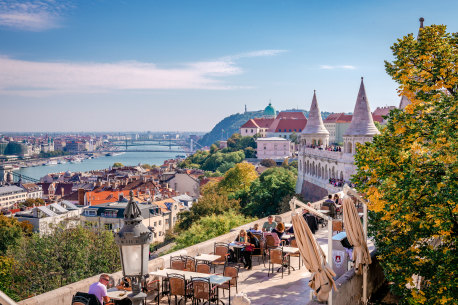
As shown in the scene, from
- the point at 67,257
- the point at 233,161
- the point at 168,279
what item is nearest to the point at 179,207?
the point at 67,257

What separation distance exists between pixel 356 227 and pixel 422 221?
1.01 m

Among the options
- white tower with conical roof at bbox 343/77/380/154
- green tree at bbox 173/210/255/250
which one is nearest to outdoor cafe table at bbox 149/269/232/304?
green tree at bbox 173/210/255/250

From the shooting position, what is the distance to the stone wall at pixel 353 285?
6.19 m

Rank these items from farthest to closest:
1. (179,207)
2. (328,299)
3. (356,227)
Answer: (179,207)
(356,227)
(328,299)

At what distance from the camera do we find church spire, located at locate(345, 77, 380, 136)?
28328mm

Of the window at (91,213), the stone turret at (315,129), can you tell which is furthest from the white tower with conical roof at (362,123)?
the window at (91,213)

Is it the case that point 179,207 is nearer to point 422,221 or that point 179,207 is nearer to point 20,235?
point 20,235

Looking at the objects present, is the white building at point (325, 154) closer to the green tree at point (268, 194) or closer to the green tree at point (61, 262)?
the green tree at point (268, 194)

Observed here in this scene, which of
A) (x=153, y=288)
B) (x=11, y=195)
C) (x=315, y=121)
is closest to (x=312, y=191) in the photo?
(x=315, y=121)

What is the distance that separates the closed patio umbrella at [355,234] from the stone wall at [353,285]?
0.20 meters

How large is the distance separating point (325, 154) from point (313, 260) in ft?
94.0

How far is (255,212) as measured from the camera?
32.1 metres

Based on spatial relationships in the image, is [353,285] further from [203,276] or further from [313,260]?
[203,276]

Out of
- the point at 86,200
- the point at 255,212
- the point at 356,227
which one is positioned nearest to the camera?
the point at 356,227
